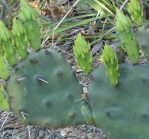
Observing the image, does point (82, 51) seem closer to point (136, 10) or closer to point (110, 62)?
point (110, 62)

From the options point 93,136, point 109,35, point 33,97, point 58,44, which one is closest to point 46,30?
point 58,44

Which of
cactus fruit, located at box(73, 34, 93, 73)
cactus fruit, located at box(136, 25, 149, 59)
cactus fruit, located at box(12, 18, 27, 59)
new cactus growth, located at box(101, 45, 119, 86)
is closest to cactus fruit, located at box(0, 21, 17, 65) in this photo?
cactus fruit, located at box(12, 18, 27, 59)

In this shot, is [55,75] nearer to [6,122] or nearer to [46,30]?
[6,122]

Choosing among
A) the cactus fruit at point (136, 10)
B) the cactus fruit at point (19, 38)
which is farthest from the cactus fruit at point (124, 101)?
the cactus fruit at point (19, 38)

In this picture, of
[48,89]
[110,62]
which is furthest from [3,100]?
[110,62]

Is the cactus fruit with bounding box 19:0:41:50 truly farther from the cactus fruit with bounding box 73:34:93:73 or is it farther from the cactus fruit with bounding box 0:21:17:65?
the cactus fruit with bounding box 73:34:93:73
